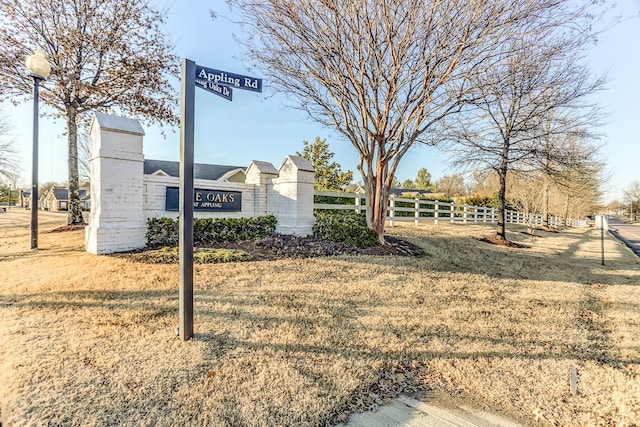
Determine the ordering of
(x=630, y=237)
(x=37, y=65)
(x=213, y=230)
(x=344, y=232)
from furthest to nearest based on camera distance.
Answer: (x=630, y=237) < (x=344, y=232) < (x=213, y=230) < (x=37, y=65)

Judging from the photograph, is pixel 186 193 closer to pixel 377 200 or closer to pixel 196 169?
pixel 377 200

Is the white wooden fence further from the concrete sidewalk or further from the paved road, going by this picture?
the concrete sidewalk

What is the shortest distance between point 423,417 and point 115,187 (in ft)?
21.4

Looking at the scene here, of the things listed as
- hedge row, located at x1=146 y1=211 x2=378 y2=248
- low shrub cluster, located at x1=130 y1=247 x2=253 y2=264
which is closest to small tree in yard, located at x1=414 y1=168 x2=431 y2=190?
hedge row, located at x1=146 y1=211 x2=378 y2=248

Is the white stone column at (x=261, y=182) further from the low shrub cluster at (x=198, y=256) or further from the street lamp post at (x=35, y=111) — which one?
the street lamp post at (x=35, y=111)

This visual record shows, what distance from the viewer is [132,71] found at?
1057cm

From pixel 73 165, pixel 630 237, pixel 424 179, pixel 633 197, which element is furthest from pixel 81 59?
pixel 633 197

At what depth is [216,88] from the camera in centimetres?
324

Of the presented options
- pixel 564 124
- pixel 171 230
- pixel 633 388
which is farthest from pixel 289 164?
pixel 564 124

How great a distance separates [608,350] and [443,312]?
5.54 feet

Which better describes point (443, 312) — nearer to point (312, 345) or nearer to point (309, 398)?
point (312, 345)

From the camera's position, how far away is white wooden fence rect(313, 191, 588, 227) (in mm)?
11031

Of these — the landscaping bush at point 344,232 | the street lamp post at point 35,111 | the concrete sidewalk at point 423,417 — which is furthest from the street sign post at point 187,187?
the street lamp post at point 35,111

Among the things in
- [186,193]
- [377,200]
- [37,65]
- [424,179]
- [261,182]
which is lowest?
[186,193]
